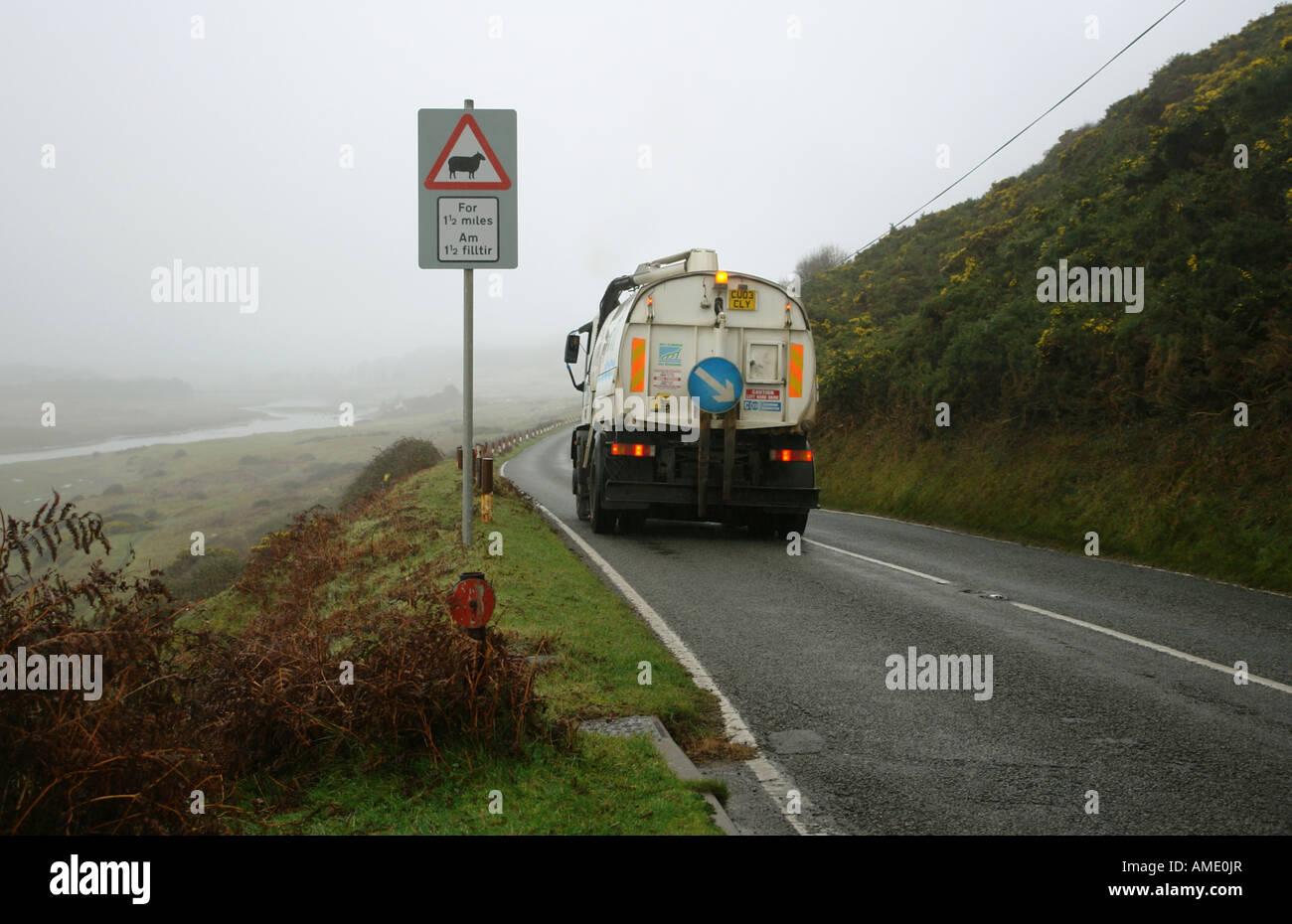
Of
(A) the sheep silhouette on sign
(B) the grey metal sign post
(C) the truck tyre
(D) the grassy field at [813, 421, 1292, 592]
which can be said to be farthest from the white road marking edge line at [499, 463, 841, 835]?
(D) the grassy field at [813, 421, 1292, 592]

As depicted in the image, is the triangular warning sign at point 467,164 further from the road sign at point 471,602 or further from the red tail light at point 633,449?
the red tail light at point 633,449

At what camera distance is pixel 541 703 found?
4727 millimetres

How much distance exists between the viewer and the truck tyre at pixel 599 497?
46.1ft

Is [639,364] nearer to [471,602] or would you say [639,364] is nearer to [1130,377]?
[1130,377]

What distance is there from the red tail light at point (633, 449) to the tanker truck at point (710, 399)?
0.05 feet

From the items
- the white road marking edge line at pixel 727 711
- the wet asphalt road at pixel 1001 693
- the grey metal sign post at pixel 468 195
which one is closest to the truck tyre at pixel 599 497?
the wet asphalt road at pixel 1001 693

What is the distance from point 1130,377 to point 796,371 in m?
5.97

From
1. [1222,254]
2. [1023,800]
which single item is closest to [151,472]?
[1222,254]

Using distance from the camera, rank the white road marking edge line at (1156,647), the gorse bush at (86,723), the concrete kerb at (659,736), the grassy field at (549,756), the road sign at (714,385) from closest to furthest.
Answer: the gorse bush at (86,723)
the grassy field at (549,756)
the concrete kerb at (659,736)
the white road marking edge line at (1156,647)
the road sign at (714,385)

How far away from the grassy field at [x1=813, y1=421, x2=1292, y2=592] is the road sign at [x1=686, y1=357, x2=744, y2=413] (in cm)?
550

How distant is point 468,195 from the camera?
7836 mm

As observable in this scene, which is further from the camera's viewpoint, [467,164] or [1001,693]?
[467,164]

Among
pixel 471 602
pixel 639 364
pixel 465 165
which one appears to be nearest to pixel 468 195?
pixel 465 165
